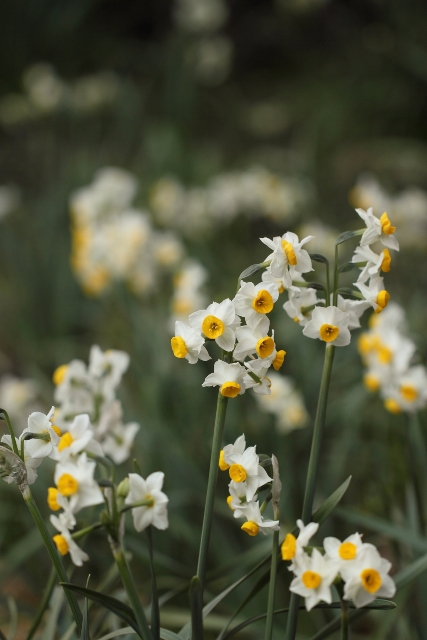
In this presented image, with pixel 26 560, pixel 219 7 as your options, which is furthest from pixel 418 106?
Result: pixel 26 560

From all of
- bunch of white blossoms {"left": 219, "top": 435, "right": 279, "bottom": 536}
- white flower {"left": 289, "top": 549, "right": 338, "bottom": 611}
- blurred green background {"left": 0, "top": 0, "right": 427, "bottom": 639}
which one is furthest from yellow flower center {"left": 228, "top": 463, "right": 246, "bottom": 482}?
blurred green background {"left": 0, "top": 0, "right": 427, "bottom": 639}

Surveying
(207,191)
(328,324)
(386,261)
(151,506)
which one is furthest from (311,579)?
(207,191)

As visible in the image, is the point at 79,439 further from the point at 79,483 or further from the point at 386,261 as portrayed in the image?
the point at 386,261

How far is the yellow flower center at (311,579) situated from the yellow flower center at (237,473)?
0.13 metres

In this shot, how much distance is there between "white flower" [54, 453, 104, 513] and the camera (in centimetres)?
70

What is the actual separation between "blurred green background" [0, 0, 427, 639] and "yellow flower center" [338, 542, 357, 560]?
0.61 meters

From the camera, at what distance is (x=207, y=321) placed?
0.78 meters

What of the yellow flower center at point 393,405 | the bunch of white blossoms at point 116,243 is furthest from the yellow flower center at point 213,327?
the bunch of white blossoms at point 116,243

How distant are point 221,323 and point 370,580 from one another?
0.35 metres

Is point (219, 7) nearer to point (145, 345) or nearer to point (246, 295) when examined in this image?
point (145, 345)

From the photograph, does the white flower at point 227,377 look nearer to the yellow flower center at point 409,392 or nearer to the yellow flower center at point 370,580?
the yellow flower center at point 370,580

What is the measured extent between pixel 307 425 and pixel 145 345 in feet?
2.38

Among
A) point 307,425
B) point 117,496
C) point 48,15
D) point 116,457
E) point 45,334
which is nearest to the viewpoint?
point 117,496

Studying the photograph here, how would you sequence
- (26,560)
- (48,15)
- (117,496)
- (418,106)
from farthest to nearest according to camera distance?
(48,15) < (418,106) < (26,560) < (117,496)
